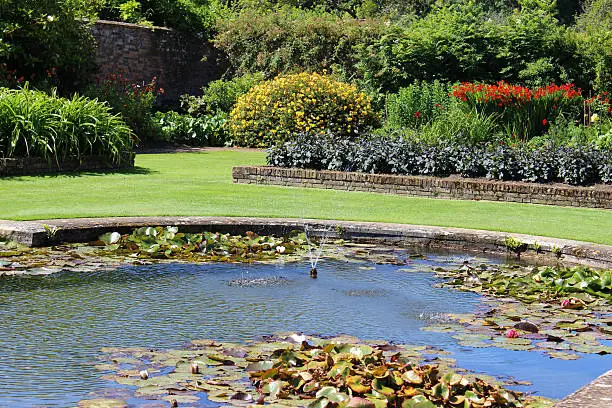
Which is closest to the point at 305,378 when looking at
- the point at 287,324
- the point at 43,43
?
the point at 287,324

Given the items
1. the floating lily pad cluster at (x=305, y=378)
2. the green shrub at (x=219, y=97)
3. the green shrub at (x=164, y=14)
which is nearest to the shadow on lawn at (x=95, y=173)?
the green shrub at (x=219, y=97)

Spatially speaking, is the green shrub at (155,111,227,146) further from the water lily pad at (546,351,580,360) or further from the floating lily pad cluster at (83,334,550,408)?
the water lily pad at (546,351,580,360)

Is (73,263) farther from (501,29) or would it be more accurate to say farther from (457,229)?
(501,29)

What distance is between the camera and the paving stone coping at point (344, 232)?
25.6 ft

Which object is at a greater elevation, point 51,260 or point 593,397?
point 593,397

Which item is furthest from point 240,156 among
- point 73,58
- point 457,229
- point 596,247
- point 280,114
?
point 596,247

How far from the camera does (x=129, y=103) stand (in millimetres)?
18188

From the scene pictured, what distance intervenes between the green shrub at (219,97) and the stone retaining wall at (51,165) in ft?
24.2

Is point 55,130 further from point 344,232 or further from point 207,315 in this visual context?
point 207,315

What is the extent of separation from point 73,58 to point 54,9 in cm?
102

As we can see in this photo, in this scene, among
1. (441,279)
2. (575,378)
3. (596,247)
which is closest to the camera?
(575,378)

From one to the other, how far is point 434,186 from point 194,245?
15.8ft

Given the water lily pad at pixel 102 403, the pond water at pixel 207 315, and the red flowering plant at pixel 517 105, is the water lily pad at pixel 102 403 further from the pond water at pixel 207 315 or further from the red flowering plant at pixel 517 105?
the red flowering plant at pixel 517 105

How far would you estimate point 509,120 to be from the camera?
51.0 ft
